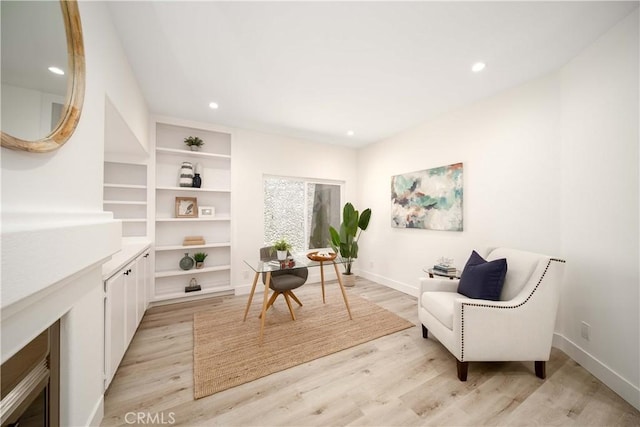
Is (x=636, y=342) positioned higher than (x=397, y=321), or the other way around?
(x=636, y=342)

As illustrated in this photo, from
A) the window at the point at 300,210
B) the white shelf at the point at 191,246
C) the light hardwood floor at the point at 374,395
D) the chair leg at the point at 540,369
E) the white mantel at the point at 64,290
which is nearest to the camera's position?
the white mantel at the point at 64,290

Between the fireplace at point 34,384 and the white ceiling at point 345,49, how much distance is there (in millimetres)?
2051

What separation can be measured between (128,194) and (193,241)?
3.42 feet

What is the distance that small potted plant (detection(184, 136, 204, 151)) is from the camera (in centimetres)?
337

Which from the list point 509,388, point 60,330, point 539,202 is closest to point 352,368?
point 509,388

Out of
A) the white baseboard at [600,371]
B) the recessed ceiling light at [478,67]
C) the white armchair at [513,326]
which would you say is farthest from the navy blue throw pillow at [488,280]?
the recessed ceiling light at [478,67]

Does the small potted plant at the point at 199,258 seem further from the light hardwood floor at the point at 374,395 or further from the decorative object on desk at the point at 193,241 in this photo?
the light hardwood floor at the point at 374,395

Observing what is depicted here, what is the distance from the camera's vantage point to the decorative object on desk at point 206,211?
137 inches

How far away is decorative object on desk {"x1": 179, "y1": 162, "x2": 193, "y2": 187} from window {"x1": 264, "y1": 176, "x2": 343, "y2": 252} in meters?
1.15

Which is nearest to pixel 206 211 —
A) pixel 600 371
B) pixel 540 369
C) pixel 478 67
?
pixel 478 67

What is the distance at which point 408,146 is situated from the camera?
12.1ft

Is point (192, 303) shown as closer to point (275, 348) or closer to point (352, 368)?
point (275, 348)

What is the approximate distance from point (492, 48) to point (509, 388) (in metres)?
2.67

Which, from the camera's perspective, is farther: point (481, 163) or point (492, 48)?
point (481, 163)
